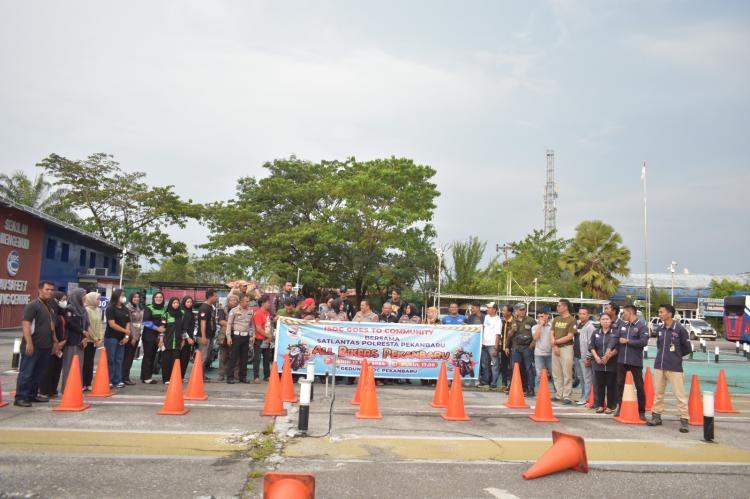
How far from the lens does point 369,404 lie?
29.2ft

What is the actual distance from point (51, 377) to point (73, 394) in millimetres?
1269

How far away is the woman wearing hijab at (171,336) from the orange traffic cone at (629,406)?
829 cm

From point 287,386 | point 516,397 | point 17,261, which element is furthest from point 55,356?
point 17,261

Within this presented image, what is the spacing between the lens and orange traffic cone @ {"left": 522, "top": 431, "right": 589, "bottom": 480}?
5.96 meters

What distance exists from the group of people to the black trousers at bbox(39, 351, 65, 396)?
2 cm

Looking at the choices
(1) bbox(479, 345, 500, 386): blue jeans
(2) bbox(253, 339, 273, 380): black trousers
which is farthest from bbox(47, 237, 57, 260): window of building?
(1) bbox(479, 345, 500, 386): blue jeans

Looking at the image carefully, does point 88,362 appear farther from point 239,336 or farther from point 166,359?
point 239,336

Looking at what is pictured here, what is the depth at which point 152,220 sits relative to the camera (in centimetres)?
4597

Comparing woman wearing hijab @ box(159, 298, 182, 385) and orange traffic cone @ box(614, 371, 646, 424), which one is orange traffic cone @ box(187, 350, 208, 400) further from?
orange traffic cone @ box(614, 371, 646, 424)

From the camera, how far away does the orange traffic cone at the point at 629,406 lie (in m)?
9.38

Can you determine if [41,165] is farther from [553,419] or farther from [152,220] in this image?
[553,419]

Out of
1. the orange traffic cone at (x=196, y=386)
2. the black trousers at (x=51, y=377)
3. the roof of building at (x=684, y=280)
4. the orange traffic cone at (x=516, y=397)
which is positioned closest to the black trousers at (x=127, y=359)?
the black trousers at (x=51, y=377)

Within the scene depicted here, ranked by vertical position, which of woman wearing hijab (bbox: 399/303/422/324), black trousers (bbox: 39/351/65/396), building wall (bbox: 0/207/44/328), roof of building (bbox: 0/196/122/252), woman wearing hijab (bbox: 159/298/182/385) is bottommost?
black trousers (bbox: 39/351/65/396)

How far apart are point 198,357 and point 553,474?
6257mm
